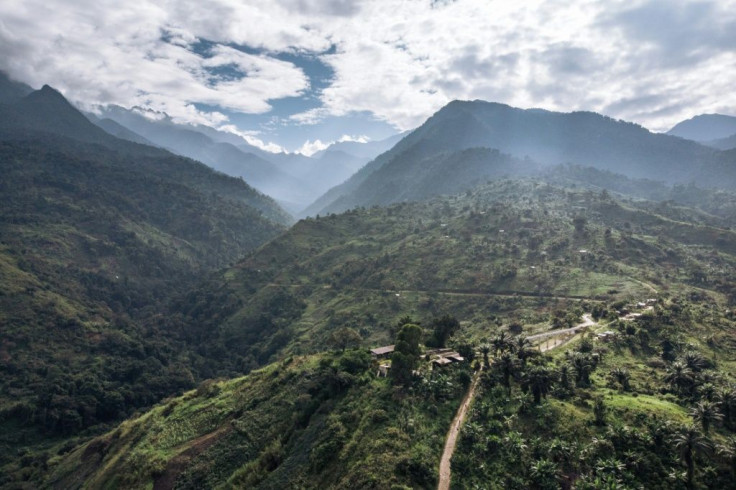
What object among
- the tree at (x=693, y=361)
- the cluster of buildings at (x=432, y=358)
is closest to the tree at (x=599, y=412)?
the tree at (x=693, y=361)

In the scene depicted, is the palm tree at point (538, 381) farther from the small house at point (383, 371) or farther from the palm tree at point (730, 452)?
the small house at point (383, 371)

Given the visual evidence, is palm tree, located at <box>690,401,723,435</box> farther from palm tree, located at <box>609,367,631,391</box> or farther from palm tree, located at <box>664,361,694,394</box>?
palm tree, located at <box>609,367,631,391</box>

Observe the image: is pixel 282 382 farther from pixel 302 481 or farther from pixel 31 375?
pixel 31 375

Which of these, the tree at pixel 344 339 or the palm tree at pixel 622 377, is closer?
the palm tree at pixel 622 377

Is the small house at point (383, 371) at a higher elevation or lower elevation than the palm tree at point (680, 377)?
lower

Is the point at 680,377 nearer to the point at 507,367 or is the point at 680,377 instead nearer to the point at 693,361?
the point at 693,361

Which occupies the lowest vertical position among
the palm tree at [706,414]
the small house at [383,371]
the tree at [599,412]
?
the small house at [383,371]

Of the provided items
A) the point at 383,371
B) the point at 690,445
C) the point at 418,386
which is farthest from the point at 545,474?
the point at 383,371
